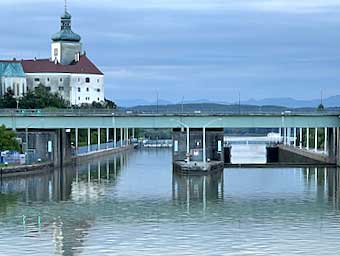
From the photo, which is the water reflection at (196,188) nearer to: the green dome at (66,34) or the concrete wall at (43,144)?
the concrete wall at (43,144)

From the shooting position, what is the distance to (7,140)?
68.0m

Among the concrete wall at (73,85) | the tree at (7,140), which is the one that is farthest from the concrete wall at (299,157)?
the concrete wall at (73,85)

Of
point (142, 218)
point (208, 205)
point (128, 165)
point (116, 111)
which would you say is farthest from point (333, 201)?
point (128, 165)

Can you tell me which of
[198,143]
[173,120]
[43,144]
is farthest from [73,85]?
[173,120]

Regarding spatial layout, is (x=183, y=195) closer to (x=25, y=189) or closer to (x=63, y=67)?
(x=25, y=189)

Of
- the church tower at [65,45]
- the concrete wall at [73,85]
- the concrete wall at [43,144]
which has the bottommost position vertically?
the concrete wall at [43,144]

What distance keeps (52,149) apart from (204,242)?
137ft

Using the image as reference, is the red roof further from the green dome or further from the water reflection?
the water reflection

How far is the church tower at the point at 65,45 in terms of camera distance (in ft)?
473

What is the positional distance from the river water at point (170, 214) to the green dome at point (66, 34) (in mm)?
75867

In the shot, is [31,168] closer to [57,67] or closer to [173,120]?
[173,120]

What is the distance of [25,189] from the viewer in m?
55.5

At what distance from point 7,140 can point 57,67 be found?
7534cm

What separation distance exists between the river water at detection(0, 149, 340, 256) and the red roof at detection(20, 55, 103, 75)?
238ft
